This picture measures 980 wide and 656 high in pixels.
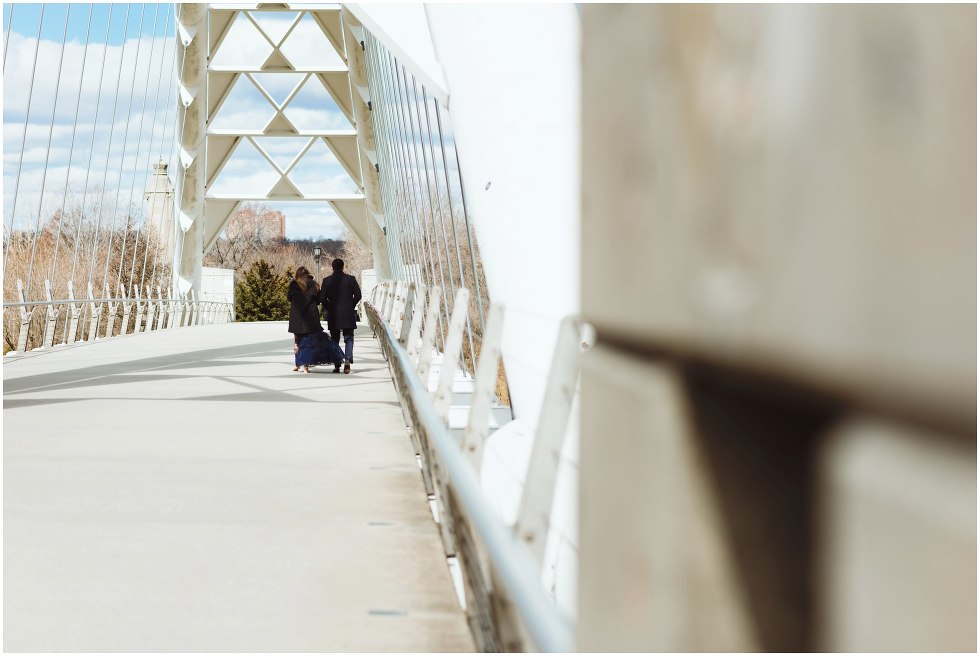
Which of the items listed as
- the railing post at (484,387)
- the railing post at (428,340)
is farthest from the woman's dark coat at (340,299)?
the railing post at (484,387)

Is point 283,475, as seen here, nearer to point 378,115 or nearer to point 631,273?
point 631,273

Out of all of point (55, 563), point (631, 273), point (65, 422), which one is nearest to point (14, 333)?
point (65, 422)

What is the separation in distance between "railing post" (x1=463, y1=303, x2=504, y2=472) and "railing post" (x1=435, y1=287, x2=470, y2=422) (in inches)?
32.0

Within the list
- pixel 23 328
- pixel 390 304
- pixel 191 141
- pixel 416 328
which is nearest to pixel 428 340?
pixel 416 328

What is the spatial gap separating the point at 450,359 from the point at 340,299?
9833 millimetres

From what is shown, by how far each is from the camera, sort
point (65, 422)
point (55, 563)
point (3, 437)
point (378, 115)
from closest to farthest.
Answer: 1. point (55, 563)
2. point (3, 437)
3. point (65, 422)
4. point (378, 115)

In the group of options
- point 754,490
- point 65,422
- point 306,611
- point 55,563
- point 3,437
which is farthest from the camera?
point 65,422

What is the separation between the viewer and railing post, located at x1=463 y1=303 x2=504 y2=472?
2.88 m

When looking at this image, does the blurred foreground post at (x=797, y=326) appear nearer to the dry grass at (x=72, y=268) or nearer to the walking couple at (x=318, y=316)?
the walking couple at (x=318, y=316)

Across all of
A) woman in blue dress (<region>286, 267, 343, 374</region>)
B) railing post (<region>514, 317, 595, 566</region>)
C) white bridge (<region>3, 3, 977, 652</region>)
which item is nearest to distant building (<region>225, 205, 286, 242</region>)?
woman in blue dress (<region>286, 267, 343, 374</region>)

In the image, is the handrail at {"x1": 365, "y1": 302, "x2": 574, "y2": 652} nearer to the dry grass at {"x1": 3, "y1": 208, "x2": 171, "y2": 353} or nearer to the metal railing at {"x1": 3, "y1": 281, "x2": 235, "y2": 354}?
the metal railing at {"x1": 3, "y1": 281, "x2": 235, "y2": 354}

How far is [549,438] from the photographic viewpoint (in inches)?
73.8

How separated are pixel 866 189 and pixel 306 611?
10.5 feet

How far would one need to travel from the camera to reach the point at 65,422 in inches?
325
